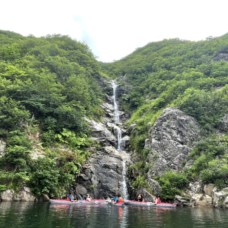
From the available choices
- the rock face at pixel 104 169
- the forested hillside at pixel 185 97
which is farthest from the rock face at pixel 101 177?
the forested hillside at pixel 185 97

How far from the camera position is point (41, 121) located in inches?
1385

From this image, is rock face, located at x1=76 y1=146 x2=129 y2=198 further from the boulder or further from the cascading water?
the boulder

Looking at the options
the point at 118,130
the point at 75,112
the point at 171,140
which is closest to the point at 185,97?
the point at 171,140

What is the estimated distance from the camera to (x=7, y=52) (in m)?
46.1

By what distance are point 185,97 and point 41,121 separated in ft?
70.1

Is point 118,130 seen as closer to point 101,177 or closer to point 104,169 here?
point 104,169

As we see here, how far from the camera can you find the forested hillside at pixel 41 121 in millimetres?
26891

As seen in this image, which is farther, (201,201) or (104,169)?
(104,169)

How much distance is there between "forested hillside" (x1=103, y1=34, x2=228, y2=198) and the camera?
3109 centimetres

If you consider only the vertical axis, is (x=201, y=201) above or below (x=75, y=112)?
below

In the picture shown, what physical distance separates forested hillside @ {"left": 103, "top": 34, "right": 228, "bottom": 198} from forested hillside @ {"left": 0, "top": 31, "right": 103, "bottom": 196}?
832 centimetres

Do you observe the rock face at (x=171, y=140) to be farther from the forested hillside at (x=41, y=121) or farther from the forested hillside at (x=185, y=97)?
the forested hillside at (x=41, y=121)

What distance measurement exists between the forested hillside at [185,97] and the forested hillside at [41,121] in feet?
27.3

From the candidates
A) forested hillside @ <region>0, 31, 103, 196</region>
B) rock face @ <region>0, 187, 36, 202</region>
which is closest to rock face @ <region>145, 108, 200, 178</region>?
forested hillside @ <region>0, 31, 103, 196</region>
